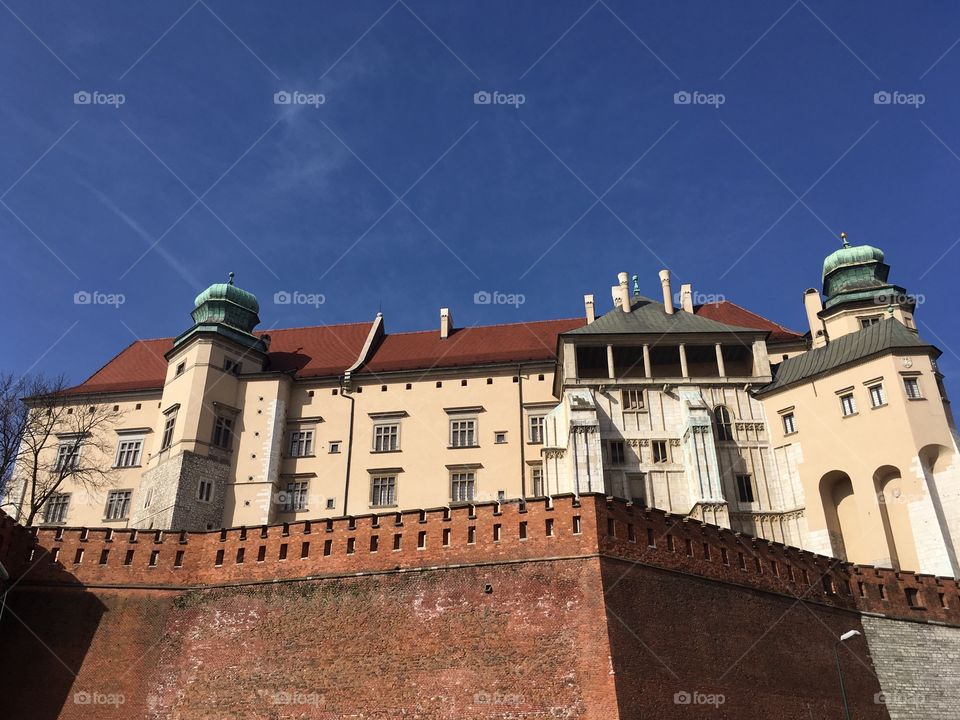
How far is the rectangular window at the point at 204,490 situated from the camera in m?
39.7

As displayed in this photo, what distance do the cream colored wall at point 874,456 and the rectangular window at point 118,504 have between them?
2967 centimetres

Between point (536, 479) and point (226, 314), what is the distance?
1769 cm

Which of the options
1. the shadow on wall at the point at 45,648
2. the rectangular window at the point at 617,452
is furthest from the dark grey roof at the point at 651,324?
the shadow on wall at the point at 45,648

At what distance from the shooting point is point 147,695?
78.8ft

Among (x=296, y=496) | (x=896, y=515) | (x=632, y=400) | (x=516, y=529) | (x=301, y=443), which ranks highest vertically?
(x=301, y=443)

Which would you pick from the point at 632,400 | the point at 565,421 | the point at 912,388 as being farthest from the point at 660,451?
the point at 912,388

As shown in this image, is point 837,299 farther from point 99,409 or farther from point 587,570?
point 99,409

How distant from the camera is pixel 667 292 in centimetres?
4306

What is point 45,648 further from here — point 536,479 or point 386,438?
point 536,479

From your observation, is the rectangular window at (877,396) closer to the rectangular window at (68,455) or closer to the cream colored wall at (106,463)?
the cream colored wall at (106,463)

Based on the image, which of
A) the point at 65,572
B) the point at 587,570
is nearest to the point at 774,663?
the point at 587,570

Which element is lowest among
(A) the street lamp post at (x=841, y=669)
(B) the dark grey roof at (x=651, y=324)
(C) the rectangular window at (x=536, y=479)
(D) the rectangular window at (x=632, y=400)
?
(A) the street lamp post at (x=841, y=669)

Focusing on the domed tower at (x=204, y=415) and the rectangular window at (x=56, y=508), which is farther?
the rectangular window at (x=56, y=508)

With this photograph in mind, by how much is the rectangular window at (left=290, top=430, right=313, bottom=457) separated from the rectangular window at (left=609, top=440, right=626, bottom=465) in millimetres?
15095
